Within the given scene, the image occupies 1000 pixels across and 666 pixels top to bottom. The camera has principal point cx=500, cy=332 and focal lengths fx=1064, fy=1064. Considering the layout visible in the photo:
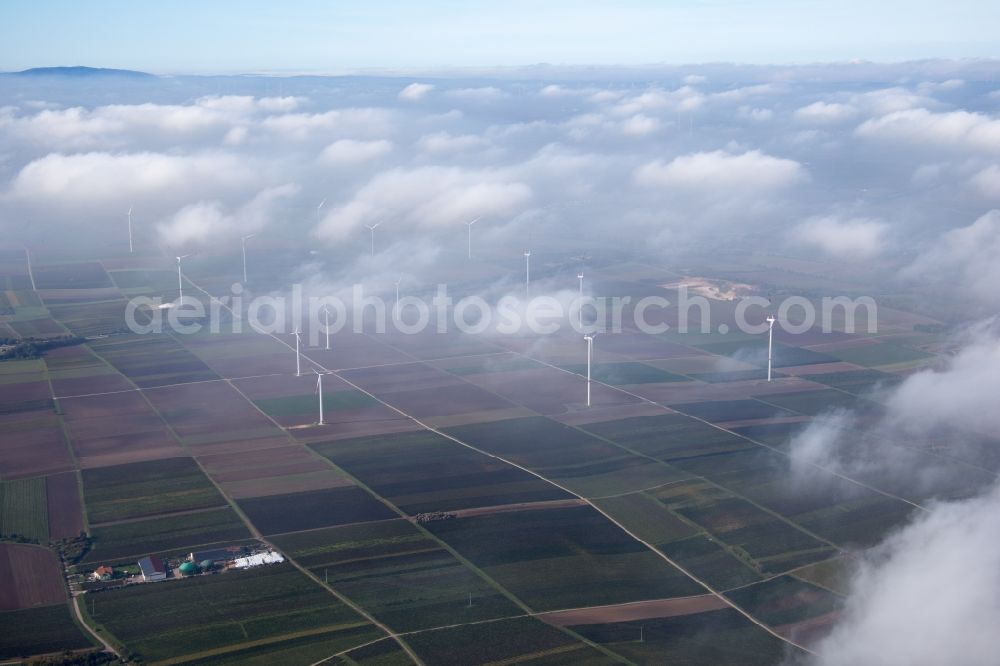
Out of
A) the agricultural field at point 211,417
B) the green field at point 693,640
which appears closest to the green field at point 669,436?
the green field at point 693,640

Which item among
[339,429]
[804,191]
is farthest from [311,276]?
[804,191]

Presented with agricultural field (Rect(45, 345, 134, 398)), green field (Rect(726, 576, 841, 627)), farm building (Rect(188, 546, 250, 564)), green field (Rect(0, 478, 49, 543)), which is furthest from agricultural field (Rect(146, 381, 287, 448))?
green field (Rect(726, 576, 841, 627))

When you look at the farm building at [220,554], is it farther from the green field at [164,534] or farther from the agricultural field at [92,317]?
the agricultural field at [92,317]

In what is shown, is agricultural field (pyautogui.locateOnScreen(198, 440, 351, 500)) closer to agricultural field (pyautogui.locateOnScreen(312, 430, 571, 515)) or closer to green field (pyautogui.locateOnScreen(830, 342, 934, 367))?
agricultural field (pyautogui.locateOnScreen(312, 430, 571, 515))

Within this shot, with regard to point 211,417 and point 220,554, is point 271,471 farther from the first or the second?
point 211,417

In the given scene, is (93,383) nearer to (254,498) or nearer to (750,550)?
(254,498)
